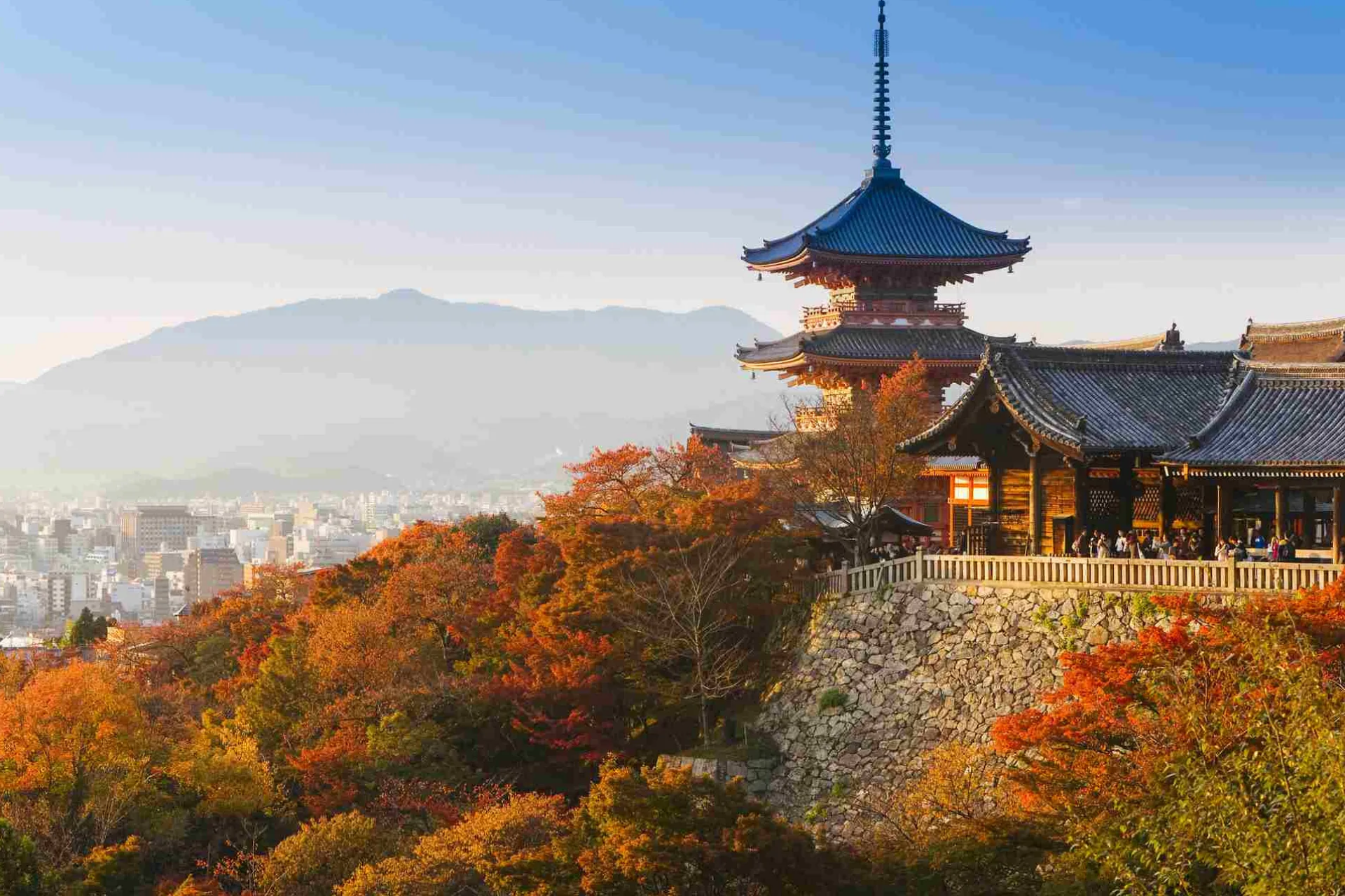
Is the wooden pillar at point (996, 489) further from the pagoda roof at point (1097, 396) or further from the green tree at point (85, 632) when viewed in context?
the green tree at point (85, 632)

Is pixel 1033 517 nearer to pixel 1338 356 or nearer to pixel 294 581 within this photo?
pixel 1338 356

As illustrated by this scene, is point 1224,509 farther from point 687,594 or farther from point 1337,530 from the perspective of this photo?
point 687,594

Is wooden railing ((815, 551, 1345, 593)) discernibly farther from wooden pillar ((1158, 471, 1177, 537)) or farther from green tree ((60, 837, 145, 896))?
green tree ((60, 837, 145, 896))

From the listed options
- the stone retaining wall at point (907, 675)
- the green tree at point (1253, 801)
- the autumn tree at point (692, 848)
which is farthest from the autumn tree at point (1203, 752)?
the autumn tree at point (692, 848)

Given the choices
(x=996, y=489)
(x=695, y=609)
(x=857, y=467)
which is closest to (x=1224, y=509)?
(x=996, y=489)

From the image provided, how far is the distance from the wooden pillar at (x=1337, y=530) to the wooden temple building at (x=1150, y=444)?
0.07ft

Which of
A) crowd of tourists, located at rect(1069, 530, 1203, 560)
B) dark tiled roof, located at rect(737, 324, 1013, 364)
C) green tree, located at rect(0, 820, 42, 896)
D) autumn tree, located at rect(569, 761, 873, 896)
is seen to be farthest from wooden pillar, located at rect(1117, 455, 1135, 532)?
green tree, located at rect(0, 820, 42, 896)

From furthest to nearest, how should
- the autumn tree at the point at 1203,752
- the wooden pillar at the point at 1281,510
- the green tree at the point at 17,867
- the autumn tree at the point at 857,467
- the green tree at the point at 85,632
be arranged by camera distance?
the green tree at the point at 85,632 < the autumn tree at the point at 857,467 < the wooden pillar at the point at 1281,510 < the green tree at the point at 17,867 < the autumn tree at the point at 1203,752

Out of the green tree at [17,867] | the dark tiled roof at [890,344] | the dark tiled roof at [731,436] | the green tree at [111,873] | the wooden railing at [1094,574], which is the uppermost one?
the dark tiled roof at [890,344]

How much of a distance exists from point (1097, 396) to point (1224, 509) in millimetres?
3128

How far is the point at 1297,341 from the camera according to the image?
3531cm

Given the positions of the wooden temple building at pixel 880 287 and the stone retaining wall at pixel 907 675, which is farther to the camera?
the wooden temple building at pixel 880 287

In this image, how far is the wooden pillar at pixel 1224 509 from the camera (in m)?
26.0

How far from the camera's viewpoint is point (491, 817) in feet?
73.9
